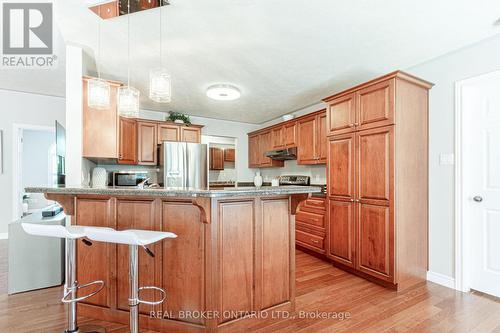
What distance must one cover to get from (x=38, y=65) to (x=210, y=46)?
2466 millimetres

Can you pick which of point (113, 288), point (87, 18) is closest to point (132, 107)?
point (87, 18)

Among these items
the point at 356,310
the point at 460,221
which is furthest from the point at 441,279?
the point at 356,310

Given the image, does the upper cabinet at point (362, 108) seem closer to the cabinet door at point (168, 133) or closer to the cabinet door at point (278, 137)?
the cabinet door at point (278, 137)

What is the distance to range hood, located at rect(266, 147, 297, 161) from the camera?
16.0 ft

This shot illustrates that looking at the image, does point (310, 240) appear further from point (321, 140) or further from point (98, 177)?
point (98, 177)

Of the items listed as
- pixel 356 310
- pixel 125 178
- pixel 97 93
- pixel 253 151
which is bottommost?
pixel 356 310

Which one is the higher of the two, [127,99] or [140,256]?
[127,99]

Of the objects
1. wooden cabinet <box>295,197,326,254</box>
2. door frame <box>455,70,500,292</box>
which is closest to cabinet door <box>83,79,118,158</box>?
wooden cabinet <box>295,197,326,254</box>

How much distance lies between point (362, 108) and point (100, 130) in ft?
10.1

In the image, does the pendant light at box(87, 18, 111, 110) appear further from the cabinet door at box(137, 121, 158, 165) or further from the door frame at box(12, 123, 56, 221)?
the door frame at box(12, 123, 56, 221)

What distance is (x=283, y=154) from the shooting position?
16.5ft

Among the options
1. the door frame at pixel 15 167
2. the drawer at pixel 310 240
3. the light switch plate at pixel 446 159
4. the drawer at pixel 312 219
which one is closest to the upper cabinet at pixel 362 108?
the light switch plate at pixel 446 159

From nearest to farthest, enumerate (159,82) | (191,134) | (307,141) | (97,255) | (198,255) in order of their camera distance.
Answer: (198,255) < (97,255) < (159,82) < (307,141) < (191,134)

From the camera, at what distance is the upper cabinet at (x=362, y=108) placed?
8.95 feet
